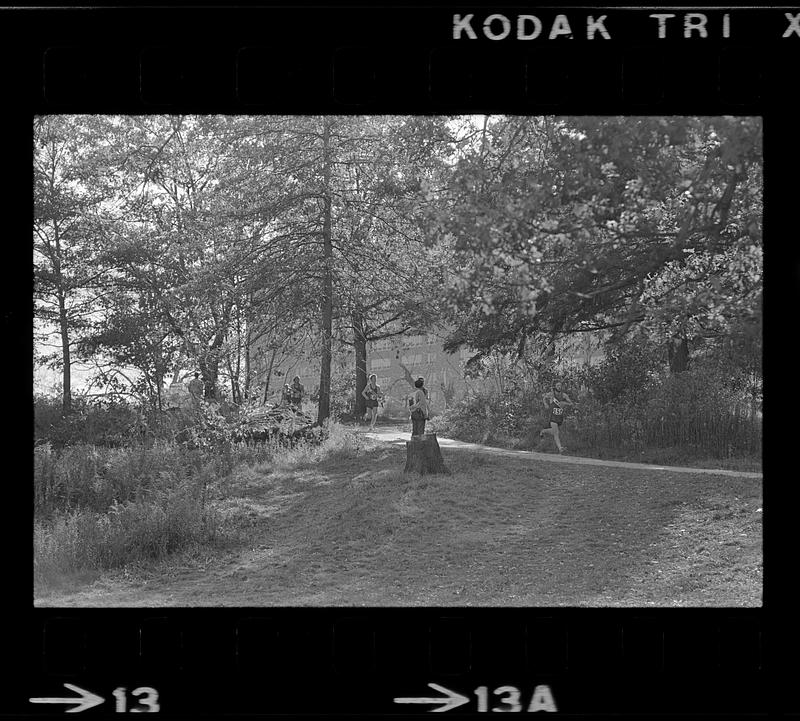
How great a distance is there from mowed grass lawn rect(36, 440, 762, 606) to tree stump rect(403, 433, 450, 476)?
199 millimetres

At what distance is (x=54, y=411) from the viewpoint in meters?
10.8

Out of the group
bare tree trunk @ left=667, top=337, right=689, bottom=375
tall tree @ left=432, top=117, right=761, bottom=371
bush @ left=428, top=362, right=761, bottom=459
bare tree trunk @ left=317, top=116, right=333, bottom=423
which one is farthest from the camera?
bare tree trunk @ left=317, top=116, right=333, bottom=423

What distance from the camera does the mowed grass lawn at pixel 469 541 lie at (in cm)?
649

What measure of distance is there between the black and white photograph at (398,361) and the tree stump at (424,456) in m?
0.04

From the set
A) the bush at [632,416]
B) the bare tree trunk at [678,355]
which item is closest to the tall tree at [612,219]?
the bare tree trunk at [678,355]

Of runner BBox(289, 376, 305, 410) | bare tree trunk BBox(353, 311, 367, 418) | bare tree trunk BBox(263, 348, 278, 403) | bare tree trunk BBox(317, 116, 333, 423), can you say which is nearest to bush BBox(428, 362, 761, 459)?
bare tree trunk BBox(353, 311, 367, 418)

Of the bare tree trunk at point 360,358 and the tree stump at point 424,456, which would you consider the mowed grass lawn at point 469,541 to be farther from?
the bare tree trunk at point 360,358

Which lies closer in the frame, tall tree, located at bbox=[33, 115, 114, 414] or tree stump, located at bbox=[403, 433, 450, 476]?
tall tree, located at bbox=[33, 115, 114, 414]

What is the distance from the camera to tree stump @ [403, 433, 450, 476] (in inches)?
408
